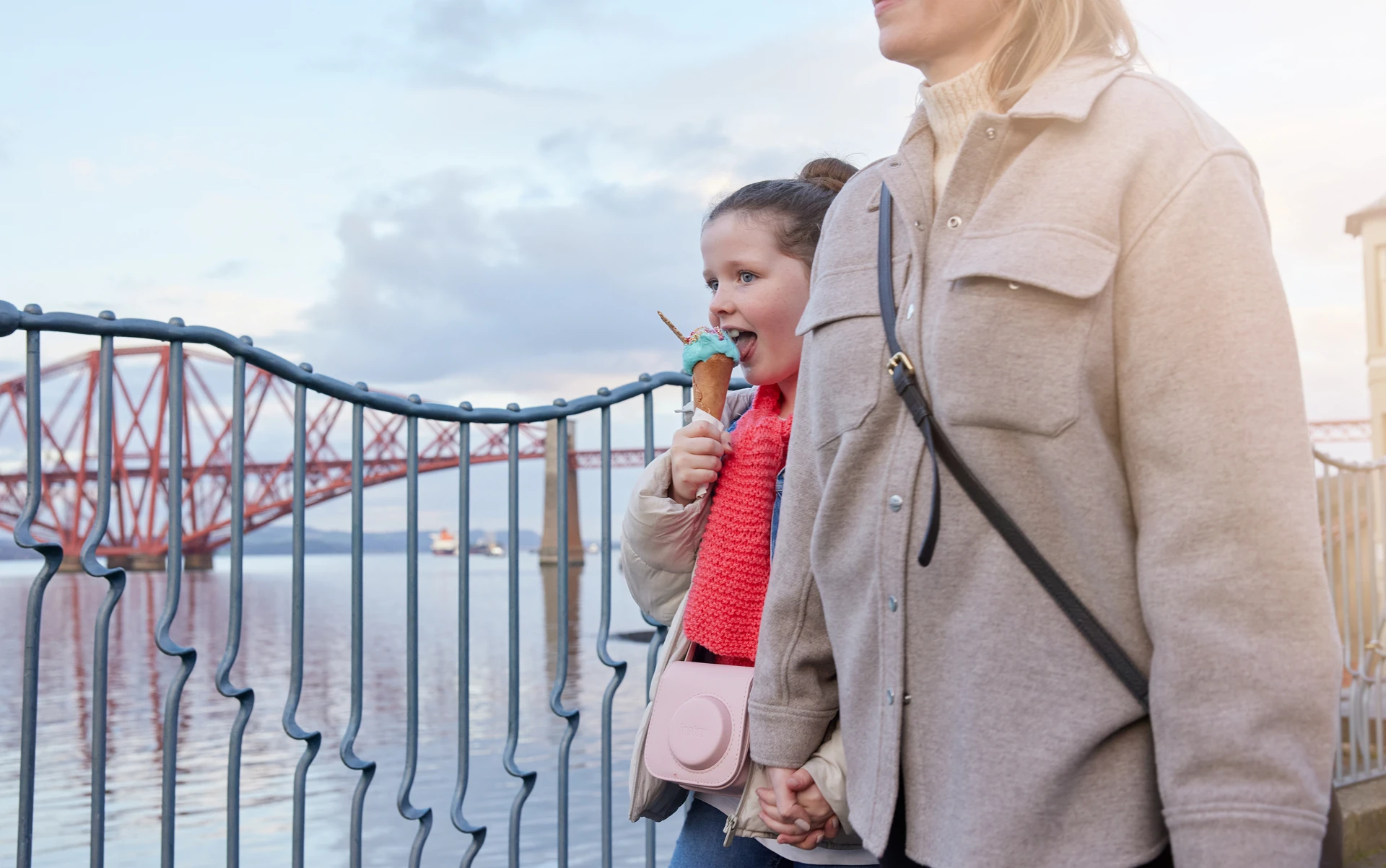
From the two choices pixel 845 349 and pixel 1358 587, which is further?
pixel 1358 587

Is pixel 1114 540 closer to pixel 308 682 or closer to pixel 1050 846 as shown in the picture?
pixel 1050 846

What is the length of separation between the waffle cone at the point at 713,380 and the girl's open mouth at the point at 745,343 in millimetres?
124

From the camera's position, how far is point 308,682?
1197cm

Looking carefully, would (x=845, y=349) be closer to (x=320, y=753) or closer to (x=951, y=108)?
(x=951, y=108)

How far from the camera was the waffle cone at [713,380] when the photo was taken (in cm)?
144

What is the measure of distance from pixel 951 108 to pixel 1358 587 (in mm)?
3260

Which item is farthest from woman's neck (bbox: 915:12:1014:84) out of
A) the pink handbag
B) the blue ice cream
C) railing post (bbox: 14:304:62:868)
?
railing post (bbox: 14:304:62:868)

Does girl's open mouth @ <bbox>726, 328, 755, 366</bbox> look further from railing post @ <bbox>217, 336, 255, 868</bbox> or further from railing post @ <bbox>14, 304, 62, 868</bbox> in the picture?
railing post @ <bbox>14, 304, 62, 868</bbox>

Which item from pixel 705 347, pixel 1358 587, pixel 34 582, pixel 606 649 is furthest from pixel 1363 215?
pixel 34 582

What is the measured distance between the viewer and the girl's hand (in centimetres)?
124

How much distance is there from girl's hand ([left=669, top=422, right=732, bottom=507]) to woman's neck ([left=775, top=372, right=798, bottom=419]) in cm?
11

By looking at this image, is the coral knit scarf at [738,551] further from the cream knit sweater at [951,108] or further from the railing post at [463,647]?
the railing post at [463,647]

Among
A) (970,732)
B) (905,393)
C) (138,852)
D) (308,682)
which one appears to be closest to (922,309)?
(905,393)

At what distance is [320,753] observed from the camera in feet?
27.5
